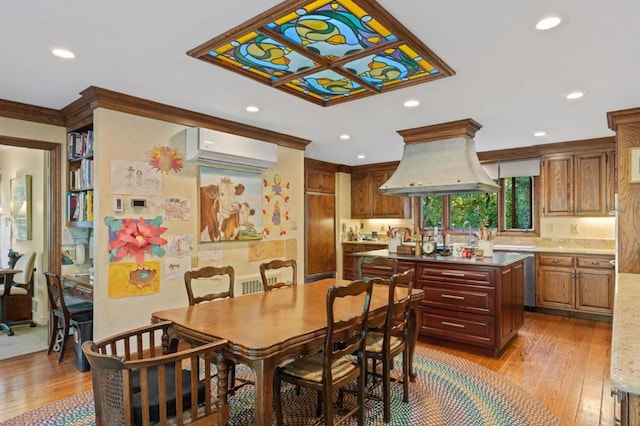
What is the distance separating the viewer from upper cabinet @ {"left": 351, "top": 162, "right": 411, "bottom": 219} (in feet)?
23.2

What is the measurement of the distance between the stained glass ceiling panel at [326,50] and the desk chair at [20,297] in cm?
414

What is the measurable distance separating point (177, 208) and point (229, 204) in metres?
0.62

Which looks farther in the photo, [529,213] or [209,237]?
[529,213]

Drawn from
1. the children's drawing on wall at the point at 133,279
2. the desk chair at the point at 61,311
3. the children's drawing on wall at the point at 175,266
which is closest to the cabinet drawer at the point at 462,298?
the children's drawing on wall at the point at 175,266

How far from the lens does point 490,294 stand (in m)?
3.63

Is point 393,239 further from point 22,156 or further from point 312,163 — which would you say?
point 22,156

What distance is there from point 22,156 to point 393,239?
196 inches

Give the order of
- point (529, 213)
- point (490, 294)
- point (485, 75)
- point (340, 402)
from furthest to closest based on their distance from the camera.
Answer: point (529, 213)
point (490, 294)
point (485, 75)
point (340, 402)

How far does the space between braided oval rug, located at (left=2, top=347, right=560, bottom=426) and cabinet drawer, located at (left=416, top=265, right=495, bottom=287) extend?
2.84ft

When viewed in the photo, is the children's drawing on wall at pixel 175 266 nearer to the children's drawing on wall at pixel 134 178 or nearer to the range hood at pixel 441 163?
the children's drawing on wall at pixel 134 178

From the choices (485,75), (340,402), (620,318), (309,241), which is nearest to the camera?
(620,318)

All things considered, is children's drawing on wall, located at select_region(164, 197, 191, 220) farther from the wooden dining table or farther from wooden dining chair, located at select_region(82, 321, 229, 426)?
wooden dining chair, located at select_region(82, 321, 229, 426)

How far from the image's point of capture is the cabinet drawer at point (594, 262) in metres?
4.78

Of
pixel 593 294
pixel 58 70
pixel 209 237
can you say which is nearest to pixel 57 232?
pixel 209 237
